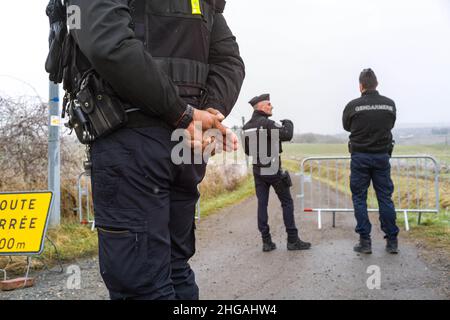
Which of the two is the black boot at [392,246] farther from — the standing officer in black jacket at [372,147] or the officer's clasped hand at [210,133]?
the officer's clasped hand at [210,133]

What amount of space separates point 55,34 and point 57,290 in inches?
131

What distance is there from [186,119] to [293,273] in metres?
3.78

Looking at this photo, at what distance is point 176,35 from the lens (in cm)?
189

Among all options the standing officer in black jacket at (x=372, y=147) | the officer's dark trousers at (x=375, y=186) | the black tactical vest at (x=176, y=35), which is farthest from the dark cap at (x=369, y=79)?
the black tactical vest at (x=176, y=35)

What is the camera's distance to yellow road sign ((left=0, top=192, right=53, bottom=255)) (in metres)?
4.68

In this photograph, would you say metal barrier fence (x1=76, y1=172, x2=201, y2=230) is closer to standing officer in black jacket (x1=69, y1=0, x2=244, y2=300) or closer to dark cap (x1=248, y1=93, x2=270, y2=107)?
dark cap (x1=248, y1=93, x2=270, y2=107)

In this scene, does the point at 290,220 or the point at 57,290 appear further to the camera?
the point at 290,220

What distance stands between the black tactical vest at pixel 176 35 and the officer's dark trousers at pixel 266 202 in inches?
180

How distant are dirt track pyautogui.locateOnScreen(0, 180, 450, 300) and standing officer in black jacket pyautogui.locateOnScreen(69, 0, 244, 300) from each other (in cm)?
270

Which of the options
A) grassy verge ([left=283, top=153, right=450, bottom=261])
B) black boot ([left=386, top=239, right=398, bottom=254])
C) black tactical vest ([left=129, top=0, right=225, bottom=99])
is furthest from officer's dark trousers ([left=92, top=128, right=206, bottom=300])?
grassy verge ([left=283, top=153, right=450, bottom=261])

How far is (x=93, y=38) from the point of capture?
162cm

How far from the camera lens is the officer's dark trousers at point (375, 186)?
20.0 feet
